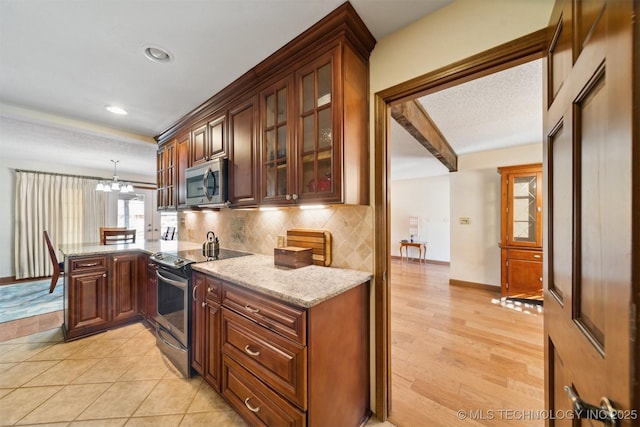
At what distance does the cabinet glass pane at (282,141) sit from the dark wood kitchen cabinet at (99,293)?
7.85ft

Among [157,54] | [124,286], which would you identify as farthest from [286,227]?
[124,286]

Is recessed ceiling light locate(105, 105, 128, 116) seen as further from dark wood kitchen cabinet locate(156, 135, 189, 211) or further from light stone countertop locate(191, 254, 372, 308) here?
light stone countertop locate(191, 254, 372, 308)

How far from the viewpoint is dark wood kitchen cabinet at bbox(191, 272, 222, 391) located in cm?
161

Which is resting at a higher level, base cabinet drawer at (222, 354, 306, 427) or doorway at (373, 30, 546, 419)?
doorway at (373, 30, 546, 419)

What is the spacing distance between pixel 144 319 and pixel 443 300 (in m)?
4.18

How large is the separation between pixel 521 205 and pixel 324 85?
396 cm

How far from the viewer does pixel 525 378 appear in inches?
74.7

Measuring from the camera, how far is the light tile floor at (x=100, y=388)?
151 centimetres

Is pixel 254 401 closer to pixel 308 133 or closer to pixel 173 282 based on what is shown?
pixel 173 282

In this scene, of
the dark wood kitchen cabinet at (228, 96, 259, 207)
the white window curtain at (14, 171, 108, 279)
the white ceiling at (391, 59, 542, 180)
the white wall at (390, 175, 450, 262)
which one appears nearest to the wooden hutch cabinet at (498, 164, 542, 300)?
the white ceiling at (391, 59, 542, 180)

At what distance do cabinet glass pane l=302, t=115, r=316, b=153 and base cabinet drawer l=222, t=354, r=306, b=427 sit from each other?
4.75 ft

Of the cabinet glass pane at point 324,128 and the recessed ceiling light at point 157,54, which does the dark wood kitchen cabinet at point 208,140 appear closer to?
the recessed ceiling light at point 157,54

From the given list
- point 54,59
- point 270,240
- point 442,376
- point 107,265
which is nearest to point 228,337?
point 270,240

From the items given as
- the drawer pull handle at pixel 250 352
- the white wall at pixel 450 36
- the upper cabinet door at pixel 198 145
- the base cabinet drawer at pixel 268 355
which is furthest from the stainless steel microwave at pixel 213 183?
the white wall at pixel 450 36
